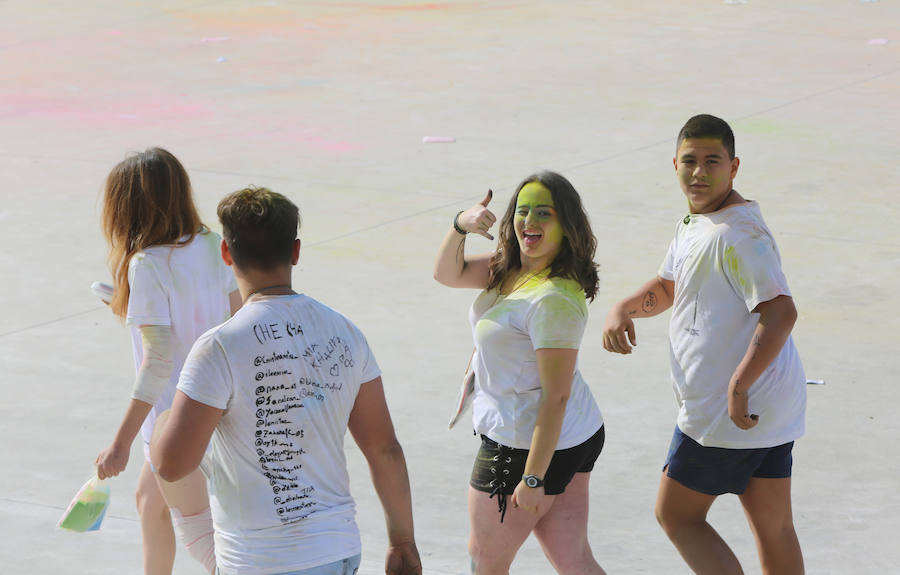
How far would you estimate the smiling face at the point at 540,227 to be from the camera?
4.16m

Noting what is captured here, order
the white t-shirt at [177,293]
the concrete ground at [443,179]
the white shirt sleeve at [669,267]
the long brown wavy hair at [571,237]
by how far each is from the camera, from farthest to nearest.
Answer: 1. the concrete ground at [443,179]
2. the white shirt sleeve at [669,267]
3. the white t-shirt at [177,293]
4. the long brown wavy hair at [571,237]

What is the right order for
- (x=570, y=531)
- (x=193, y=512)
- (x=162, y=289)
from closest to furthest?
(x=570, y=531) < (x=162, y=289) < (x=193, y=512)

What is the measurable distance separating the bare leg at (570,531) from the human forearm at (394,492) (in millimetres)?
849

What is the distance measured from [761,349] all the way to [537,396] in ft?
2.19

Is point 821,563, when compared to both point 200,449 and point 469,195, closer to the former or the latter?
point 200,449

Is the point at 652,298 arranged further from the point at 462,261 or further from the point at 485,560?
the point at 485,560

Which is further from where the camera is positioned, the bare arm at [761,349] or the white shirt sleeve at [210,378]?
the bare arm at [761,349]

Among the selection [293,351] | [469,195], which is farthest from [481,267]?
[469,195]

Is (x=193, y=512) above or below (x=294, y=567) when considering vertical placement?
below

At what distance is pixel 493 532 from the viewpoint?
4.12 m

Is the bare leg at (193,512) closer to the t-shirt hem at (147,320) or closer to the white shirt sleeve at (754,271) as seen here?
the t-shirt hem at (147,320)

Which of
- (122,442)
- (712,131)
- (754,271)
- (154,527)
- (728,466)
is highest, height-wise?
(712,131)

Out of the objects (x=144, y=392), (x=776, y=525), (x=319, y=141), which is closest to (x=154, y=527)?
(x=144, y=392)

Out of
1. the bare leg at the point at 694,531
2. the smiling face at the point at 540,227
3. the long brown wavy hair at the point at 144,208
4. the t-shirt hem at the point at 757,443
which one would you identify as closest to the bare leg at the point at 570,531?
the bare leg at the point at 694,531
